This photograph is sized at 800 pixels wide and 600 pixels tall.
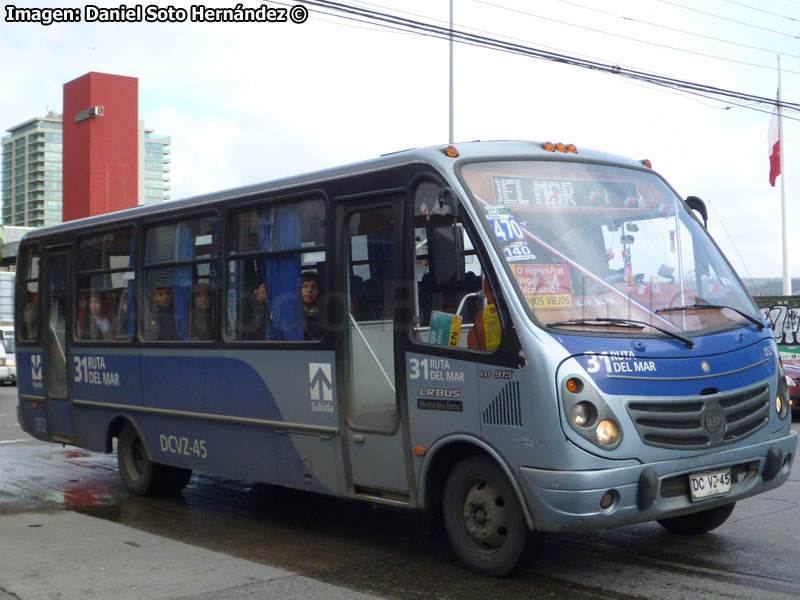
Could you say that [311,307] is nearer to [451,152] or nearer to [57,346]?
[451,152]

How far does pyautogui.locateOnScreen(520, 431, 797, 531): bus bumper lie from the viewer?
5812 mm

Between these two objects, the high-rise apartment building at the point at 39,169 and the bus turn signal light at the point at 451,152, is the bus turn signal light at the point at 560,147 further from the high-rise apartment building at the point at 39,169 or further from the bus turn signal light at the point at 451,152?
the high-rise apartment building at the point at 39,169

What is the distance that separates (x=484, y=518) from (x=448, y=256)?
170 centimetres

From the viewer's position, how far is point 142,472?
10383 mm

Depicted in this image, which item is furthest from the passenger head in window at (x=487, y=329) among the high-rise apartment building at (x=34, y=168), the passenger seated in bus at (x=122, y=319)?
the high-rise apartment building at (x=34, y=168)

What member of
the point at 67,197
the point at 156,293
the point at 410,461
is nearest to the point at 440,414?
the point at 410,461

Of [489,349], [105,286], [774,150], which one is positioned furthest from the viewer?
[774,150]

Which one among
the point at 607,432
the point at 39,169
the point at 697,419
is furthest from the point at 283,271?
the point at 39,169

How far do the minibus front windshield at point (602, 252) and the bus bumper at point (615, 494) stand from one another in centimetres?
85

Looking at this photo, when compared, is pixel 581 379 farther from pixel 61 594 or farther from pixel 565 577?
pixel 61 594

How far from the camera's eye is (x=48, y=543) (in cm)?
796

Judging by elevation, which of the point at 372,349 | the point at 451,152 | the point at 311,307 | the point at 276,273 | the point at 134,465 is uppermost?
the point at 451,152

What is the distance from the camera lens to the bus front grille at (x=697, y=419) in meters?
6.01

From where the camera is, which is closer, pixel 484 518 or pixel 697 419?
pixel 697 419
